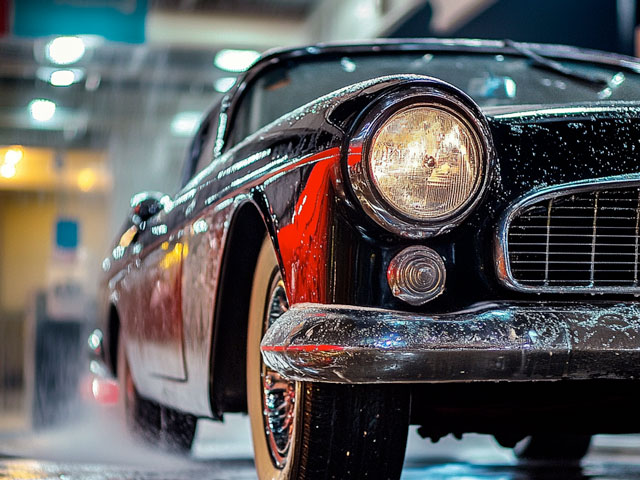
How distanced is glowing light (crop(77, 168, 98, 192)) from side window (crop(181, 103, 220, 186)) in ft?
51.8

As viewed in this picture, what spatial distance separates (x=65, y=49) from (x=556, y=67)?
983 cm

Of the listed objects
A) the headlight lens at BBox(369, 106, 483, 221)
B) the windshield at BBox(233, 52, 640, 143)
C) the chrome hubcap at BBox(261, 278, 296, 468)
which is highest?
the windshield at BBox(233, 52, 640, 143)

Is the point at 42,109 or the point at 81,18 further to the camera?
the point at 42,109

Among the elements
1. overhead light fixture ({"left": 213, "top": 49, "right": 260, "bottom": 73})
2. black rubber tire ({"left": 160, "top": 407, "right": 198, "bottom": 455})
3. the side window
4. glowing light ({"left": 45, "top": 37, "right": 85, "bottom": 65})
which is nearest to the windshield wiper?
the side window

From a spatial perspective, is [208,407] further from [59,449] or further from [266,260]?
[59,449]

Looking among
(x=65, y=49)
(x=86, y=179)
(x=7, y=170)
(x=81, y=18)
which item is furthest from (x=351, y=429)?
(x=7, y=170)

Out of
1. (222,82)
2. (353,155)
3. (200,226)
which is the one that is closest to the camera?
(353,155)

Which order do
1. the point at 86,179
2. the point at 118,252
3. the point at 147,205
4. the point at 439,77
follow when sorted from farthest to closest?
the point at 86,179 < the point at 118,252 < the point at 147,205 < the point at 439,77

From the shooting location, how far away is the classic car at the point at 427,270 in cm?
204

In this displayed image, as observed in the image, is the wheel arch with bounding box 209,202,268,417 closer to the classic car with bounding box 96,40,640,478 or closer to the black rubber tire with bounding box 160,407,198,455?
the classic car with bounding box 96,40,640,478

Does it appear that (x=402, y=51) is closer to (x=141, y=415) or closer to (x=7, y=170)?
(x=141, y=415)

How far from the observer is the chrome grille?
86.7 inches

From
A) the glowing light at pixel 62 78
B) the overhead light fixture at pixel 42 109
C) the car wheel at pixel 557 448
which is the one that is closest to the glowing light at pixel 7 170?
the overhead light fixture at pixel 42 109

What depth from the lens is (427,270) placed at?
2125mm
